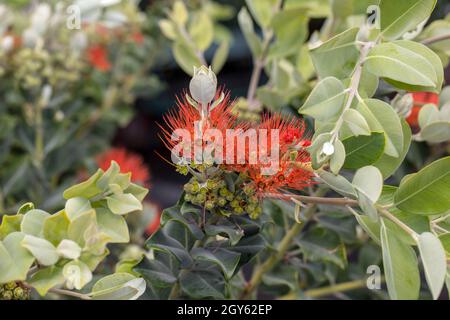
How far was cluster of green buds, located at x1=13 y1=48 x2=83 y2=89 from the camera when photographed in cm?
78

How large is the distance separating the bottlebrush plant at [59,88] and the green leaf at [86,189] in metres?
0.37

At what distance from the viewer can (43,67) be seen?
81cm

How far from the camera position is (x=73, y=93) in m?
0.95

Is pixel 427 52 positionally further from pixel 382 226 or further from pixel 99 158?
pixel 99 158

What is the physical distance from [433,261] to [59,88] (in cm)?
63

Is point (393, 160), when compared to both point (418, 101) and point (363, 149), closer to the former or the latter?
point (363, 149)

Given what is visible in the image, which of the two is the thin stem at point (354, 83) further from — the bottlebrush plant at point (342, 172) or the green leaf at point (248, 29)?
the green leaf at point (248, 29)

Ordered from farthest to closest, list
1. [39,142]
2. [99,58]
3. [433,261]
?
[99,58] < [39,142] < [433,261]

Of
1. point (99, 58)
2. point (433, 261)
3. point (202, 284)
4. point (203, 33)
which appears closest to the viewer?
point (433, 261)

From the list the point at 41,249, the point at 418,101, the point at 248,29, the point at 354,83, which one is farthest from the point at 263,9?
the point at 41,249

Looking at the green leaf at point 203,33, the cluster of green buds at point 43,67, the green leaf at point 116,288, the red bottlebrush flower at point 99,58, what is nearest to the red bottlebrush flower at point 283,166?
the green leaf at point 116,288

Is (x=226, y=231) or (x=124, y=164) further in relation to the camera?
(x=124, y=164)
